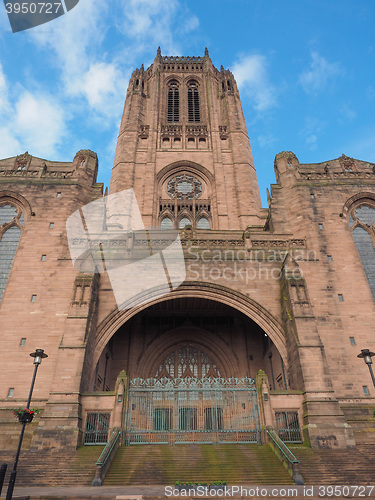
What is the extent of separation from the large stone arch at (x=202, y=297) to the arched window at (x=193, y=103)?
935 inches

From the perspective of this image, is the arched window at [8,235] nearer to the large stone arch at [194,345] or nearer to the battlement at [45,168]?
the battlement at [45,168]

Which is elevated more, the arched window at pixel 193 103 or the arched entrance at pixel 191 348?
the arched window at pixel 193 103

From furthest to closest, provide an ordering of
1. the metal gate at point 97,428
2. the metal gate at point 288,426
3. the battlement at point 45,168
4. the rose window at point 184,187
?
the rose window at point 184,187
the battlement at point 45,168
the metal gate at point 288,426
the metal gate at point 97,428

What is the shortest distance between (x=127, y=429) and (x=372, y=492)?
8776 mm

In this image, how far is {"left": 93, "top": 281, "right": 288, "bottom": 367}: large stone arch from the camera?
17.7 m

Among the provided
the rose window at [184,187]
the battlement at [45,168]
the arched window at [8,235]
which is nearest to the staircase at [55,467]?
the arched window at [8,235]

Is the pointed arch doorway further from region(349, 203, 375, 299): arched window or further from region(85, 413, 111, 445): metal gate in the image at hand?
region(349, 203, 375, 299): arched window

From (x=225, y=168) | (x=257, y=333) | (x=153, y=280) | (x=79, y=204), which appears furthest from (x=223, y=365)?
(x=225, y=168)

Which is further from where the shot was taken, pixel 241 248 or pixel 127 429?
pixel 241 248

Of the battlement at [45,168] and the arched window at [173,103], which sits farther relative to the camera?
the arched window at [173,103]

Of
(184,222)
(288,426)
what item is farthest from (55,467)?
(184,222)

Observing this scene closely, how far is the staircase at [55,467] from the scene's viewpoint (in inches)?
445

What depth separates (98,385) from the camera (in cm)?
1884

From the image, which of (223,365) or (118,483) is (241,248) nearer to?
(223,365)
